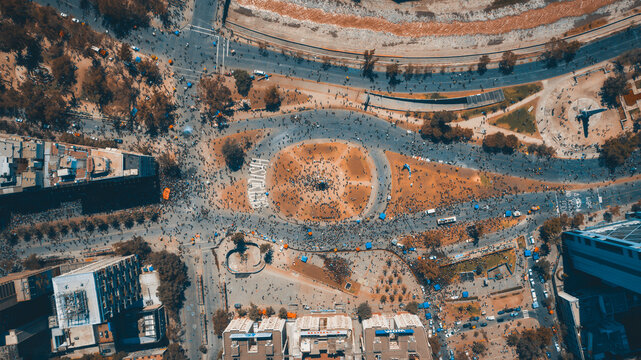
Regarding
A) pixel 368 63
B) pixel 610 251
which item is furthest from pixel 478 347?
pixel 368 63

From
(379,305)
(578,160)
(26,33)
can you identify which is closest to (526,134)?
(578,160)

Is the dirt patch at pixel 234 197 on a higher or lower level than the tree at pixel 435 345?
higher

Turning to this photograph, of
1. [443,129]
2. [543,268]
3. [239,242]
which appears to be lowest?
[543,268]

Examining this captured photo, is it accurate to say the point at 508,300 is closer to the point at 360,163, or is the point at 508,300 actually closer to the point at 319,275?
the point at 319,275

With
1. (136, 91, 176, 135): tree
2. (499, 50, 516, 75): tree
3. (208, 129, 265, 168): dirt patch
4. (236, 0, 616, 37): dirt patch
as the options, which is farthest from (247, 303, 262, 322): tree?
(499, 50, 516, 75): tree

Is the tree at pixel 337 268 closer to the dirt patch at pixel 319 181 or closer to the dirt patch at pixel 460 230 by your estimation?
the dirt patch at pixel 319 181

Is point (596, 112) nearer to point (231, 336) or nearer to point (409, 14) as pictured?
point (409, 14)

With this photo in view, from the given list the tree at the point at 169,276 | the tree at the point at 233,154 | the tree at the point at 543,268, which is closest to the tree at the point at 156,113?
the tree at the point at 233,154
